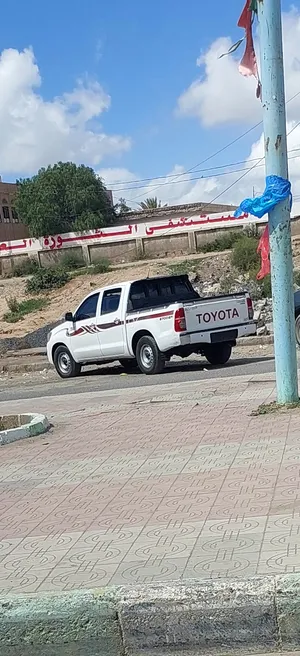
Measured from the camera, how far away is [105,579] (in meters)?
4.71

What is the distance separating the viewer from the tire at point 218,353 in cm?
1750

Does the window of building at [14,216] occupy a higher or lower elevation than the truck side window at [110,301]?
higher

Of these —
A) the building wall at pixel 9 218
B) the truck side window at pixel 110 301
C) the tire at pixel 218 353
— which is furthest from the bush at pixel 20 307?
the building wall at pixel 9 218

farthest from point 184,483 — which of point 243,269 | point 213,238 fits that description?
point 213,238

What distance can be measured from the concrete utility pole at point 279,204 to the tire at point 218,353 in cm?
814

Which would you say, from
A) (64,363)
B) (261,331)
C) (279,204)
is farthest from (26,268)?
(279,204)

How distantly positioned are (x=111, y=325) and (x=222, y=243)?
111 ft

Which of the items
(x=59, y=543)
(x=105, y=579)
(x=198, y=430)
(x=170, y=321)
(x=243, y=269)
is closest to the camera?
(x=105, y=579)

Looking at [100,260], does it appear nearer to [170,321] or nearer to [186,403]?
[170,321]

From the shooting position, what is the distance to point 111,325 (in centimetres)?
1748

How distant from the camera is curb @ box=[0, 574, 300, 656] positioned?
4.18 meters

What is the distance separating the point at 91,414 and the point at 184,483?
516 cm

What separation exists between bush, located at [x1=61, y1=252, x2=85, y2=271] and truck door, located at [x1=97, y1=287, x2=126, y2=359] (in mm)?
36280

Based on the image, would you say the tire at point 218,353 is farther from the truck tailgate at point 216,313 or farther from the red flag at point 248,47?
the red flag at point 248,47
